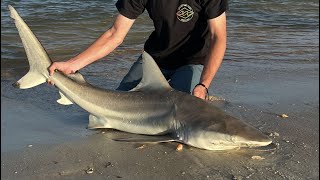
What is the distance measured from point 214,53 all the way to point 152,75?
0.58m

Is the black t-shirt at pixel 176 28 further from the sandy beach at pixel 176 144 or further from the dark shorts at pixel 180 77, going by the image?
the sandy beach at pixel 176 144

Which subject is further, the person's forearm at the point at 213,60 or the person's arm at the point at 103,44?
the person's arm at the point at 103,44

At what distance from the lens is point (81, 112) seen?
193 inches

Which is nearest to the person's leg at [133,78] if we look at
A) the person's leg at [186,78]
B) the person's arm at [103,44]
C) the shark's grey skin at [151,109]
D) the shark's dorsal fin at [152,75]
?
the person's leg at [186,78]

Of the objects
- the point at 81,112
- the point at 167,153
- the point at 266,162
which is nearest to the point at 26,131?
the point at 81,112

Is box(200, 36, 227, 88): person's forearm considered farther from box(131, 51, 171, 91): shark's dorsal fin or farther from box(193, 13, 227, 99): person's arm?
box(131, 51, 171, 91): shark's dorsal fin

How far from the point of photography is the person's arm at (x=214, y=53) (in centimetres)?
406

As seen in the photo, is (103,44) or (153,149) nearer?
(153,149)

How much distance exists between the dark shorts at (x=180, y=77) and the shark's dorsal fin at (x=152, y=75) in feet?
1.84

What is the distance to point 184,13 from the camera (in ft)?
15.3

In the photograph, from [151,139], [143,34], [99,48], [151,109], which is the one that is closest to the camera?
[151,139]

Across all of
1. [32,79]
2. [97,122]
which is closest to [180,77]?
[97,122]

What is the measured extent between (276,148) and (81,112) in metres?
1.93

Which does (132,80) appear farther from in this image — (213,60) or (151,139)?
(151,139)
